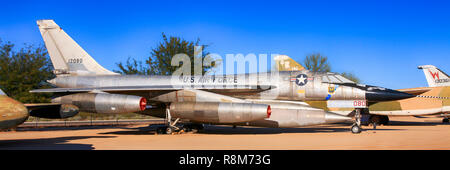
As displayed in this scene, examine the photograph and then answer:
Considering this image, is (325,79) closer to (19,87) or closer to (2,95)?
(2,95)

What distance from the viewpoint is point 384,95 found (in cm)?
1375

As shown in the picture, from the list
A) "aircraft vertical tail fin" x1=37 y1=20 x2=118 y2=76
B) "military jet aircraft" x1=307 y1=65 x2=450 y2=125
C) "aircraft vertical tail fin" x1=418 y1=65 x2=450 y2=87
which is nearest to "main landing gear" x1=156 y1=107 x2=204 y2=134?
"aircraft vertical tail fin" x1=37 y1=20 x2=118 y2=76

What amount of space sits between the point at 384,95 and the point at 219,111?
20.0ft

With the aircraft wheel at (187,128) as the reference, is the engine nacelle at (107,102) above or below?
above

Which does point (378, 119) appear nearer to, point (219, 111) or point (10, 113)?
point (219, 111)

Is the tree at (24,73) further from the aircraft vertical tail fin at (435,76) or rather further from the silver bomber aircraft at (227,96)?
the aircraft vertical tail fin at (435,76)

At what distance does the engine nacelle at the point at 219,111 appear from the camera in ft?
43.9

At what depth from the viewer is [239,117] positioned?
44.6 feet

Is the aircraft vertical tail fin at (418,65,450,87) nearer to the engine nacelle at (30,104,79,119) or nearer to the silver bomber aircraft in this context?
the silver bomber aircraft

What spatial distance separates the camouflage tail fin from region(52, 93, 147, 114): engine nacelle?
6.75m

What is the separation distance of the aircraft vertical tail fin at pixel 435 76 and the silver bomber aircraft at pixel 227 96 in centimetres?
1736

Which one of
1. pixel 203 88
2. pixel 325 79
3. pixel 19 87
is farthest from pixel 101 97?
pixel 19 87

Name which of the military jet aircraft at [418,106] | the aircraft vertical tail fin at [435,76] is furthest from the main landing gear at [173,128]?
the aircraft vertical tail fin at [435,76]

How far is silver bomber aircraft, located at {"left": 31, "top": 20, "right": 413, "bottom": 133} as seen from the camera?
1391 cm
